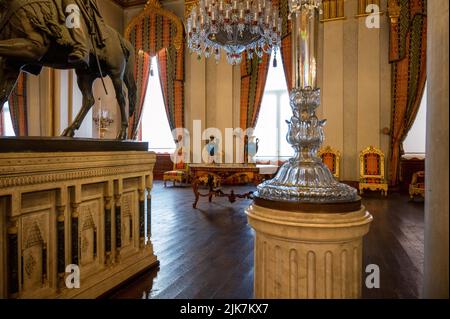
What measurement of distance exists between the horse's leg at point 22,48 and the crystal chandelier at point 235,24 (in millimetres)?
3491

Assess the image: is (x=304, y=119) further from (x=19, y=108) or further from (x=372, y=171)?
(x=19, y=108)

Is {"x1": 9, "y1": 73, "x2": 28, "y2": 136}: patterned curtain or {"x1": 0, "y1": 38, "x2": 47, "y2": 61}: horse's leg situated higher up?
{"x1": 9, "y1": 73, "x2": 28, "y2": 136}: patterned curtain

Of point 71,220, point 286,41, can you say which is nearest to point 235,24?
point 286,41

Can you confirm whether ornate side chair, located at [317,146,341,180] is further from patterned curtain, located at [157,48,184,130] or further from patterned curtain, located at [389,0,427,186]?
patterned curtain, located at [157,48,184,130]

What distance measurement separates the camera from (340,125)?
794 centimetres

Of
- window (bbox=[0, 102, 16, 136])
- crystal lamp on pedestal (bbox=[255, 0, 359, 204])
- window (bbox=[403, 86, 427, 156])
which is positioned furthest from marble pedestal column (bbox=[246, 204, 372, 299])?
window (bbox=[0, 102, 16, 136])

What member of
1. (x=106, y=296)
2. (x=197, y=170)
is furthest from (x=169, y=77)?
(x=106, y=296)

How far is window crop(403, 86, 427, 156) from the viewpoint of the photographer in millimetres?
7527

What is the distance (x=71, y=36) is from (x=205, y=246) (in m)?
2.32

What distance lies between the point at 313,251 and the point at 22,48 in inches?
82.3

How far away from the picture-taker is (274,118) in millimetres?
8758

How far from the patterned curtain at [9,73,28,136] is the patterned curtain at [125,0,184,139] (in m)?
2.90

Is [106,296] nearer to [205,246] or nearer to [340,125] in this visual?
[205,246]

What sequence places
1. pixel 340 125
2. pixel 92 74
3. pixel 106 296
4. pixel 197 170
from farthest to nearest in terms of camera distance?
pixel 340 125 → pixel 197 170 → pixel 92 74 → pixel 106 296
